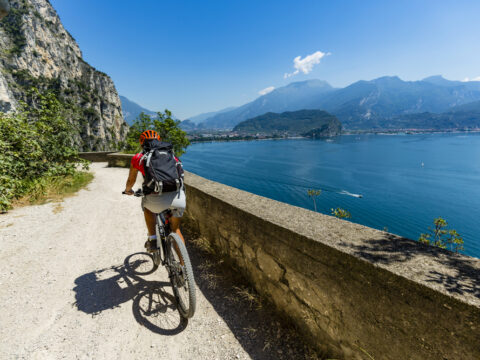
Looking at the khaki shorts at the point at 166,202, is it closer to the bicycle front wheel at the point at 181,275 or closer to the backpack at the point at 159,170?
the backpack at the point at 159,170

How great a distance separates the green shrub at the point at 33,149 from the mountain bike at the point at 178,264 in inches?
191

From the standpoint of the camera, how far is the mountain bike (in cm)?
237

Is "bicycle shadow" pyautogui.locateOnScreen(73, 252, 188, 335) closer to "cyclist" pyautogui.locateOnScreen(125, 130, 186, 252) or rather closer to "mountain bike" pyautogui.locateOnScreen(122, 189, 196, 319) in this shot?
"mountain bike" pyautogui.locateOnScreen(122, 189, 196, 319)

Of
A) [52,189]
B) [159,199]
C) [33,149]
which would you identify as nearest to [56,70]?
[33,149]

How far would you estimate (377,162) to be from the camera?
83625 mm

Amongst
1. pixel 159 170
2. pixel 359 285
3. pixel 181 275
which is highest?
pixel 159 170

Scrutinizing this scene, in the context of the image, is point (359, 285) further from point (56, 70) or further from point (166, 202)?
point (56, 70)

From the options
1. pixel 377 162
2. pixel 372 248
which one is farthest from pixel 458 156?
pixel 372 248

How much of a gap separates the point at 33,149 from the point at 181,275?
713 cm

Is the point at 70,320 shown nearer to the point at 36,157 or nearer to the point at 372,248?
the point at 372,248

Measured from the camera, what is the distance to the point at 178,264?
262 cm

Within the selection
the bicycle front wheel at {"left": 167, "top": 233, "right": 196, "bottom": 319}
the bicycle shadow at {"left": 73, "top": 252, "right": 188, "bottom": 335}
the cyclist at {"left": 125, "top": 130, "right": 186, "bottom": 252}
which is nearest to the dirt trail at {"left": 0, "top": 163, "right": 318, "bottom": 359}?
the bicycle shadow at {"left": 73, "top": 252, "right": 188, "bottom": 335}

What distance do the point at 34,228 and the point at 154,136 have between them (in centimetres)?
395

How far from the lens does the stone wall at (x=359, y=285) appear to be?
4.11 ft
